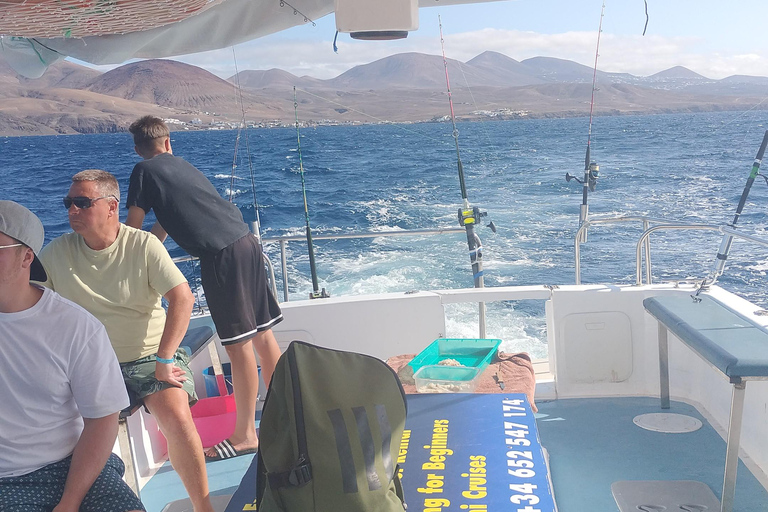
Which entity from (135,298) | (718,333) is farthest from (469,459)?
(135,298)

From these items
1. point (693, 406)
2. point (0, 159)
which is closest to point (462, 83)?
point (693, 406)

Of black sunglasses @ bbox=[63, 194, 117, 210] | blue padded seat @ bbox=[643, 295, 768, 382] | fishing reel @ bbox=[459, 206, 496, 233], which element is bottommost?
blue padded seat @ bbox=[643, 295, 768, 382]

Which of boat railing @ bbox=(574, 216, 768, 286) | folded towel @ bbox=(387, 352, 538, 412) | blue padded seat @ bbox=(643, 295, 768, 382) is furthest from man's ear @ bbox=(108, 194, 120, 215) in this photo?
boat railing @ bbox=(574, 216, 768, 286)

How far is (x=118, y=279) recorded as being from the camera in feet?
6.55

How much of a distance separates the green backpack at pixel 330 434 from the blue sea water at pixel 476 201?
181cm

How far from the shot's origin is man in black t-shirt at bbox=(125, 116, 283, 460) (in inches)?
93.6

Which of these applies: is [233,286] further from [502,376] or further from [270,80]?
[270,80]

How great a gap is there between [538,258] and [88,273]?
29.1 feet

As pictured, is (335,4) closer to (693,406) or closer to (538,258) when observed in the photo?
(693,406)

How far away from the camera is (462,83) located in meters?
3.75

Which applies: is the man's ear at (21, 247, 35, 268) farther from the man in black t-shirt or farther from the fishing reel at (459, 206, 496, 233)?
the fishing reel at (459, 206, 496, 233)

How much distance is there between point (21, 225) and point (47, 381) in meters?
0.34

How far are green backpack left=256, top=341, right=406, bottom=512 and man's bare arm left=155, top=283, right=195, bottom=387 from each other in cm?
57

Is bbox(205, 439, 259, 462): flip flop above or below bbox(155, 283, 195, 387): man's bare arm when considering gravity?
below
